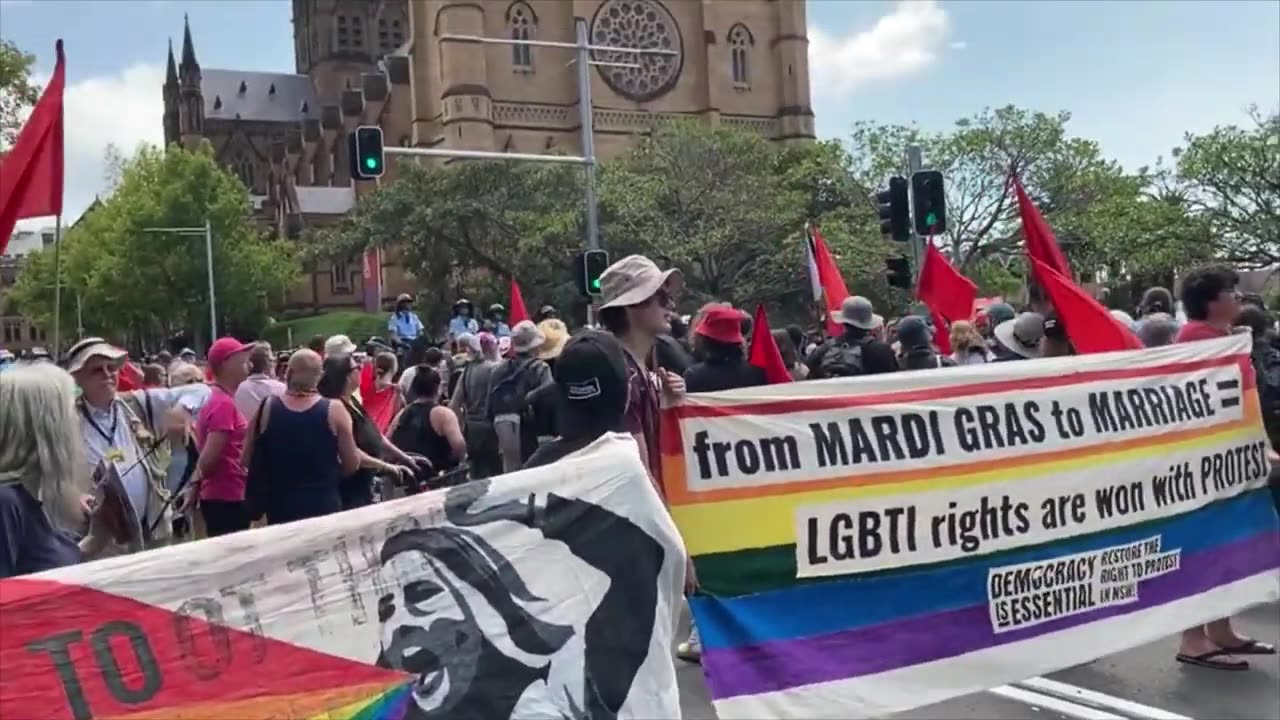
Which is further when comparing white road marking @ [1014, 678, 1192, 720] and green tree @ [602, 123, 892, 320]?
green tree @ [602, 123, 892, 320]

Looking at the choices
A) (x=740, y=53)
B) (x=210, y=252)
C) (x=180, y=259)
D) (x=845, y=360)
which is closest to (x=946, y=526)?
(x=845, y=360)

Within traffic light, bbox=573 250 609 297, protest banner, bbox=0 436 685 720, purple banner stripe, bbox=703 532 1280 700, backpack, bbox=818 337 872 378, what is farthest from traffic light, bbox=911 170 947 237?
protest banner, bbox=0 436 685 720

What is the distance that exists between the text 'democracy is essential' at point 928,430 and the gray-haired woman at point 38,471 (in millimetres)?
2147

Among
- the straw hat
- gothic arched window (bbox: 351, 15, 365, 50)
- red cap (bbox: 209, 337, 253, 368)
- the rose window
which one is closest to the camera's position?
red cap (bbox: 209, 337, 253, 368)

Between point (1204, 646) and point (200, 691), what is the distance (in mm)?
5284

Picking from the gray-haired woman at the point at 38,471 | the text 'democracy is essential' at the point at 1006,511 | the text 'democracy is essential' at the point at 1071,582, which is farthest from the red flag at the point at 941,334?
the gray-haired woman at the point at 38,471

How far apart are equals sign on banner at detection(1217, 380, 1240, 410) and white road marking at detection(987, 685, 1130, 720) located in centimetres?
150

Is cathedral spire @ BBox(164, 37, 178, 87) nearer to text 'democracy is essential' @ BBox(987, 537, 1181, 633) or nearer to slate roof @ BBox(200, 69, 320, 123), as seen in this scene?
slate roof @ BBox(200, 69, 320, 123)

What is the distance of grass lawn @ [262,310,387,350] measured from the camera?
64.0m

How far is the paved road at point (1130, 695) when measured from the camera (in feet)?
18.9

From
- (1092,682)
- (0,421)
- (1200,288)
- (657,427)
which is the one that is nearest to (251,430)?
(657,427)

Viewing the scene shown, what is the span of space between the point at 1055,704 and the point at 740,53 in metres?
65.6

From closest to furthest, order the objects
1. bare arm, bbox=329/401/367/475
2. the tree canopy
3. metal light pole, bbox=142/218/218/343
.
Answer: bare arm, bbox=329/401/367/475 → the tree canopy → metal light pole, bbox=142/218/218/343

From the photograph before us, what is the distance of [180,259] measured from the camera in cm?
6425
